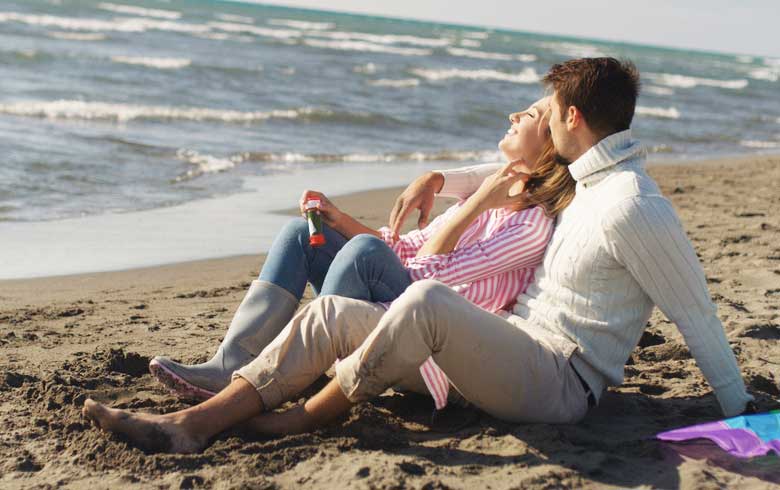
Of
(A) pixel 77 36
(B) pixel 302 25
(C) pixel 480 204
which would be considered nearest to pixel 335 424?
(C) pixel 480 204

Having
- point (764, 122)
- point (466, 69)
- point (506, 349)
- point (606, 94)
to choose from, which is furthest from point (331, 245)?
point (466, 69)

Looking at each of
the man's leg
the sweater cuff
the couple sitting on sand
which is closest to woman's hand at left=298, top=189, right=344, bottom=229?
the couple sitting on sand

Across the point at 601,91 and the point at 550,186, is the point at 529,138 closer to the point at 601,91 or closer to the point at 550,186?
the point at 550,186

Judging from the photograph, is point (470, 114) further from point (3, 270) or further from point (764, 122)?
point (3, 270)

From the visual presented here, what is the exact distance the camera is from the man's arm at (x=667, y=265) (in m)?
3.03

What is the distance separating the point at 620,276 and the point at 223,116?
11.4 m

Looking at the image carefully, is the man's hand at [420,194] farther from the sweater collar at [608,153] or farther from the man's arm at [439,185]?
the sweater collar at [608,153]

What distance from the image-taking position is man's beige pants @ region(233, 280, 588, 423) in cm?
302

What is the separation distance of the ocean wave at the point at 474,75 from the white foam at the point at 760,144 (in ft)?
23.9

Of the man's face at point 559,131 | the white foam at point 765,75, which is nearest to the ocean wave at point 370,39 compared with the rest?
the white foam at point 765,75

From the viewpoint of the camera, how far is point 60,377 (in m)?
3.96

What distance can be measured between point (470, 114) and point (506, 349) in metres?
13.9

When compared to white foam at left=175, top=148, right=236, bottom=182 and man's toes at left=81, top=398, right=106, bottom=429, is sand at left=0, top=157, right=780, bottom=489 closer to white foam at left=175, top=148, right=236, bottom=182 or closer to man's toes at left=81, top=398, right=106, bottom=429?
man's toes at left=81, top=398, right=106, bottom=429

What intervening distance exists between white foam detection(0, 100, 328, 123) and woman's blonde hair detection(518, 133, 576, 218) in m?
10.3
